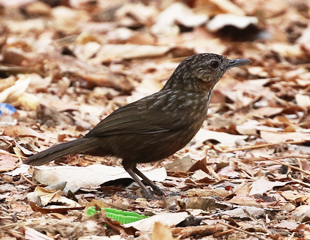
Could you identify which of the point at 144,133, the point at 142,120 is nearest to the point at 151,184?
the point at 144,133

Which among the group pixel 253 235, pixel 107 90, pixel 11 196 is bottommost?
pixel 107 90

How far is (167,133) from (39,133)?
1.69m

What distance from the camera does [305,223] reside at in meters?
3.76

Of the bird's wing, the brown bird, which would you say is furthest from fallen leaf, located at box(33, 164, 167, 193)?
the bird's wing

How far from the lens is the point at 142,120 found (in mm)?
4816

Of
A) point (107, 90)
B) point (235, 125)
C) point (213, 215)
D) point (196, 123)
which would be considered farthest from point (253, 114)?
point (213, 215)

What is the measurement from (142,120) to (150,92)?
323 cm

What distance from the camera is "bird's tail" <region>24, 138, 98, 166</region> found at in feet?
14.6

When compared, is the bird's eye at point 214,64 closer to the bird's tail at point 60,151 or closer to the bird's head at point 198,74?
the bird's head at point 198,74

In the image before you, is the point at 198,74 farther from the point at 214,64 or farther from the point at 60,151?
the point at 60,151

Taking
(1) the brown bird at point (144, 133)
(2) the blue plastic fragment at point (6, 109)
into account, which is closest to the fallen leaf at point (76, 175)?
(1) the brown bird at point (144, 133)

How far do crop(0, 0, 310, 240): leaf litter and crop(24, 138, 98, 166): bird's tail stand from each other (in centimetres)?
10

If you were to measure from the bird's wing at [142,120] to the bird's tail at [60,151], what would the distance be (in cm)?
9

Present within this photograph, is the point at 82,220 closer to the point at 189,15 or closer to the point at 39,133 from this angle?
the point at 39,133
